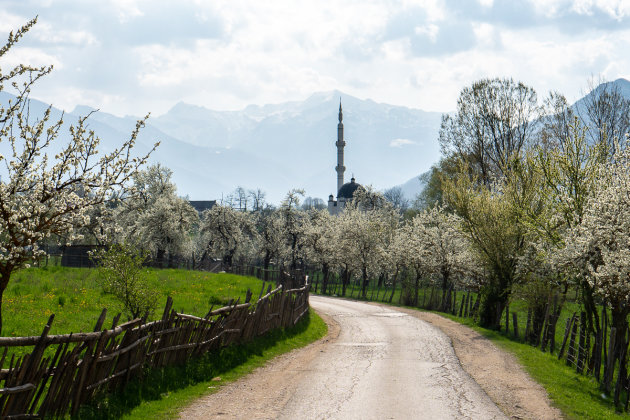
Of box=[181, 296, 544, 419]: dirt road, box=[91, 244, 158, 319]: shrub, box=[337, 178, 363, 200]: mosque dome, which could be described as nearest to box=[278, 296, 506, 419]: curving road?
box=[181, 296, 544, 419]: dirt road

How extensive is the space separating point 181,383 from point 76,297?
1267 centimetres

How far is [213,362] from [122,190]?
5.99 metres

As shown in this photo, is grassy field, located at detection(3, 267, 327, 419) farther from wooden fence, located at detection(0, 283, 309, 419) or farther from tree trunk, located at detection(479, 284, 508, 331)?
tree trunk, located at detection(479, 284, 508, 331)

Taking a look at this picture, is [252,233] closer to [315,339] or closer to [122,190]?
[315,339]

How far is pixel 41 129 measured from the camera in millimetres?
11820

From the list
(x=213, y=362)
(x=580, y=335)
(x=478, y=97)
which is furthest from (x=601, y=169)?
(x=478, y=97)

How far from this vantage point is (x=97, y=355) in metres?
11.0

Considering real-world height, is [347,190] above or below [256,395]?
above

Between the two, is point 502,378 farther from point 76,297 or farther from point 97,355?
point 76,297

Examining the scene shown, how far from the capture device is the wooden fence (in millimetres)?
9344

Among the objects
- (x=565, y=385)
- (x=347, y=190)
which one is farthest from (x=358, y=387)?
(x=347, y=190)

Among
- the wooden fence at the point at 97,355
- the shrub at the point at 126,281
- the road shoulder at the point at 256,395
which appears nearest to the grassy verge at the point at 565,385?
the road shoulder at the point at 256,395

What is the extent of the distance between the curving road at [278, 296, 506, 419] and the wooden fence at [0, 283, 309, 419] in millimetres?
3058

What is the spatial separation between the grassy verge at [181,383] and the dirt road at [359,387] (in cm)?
47
